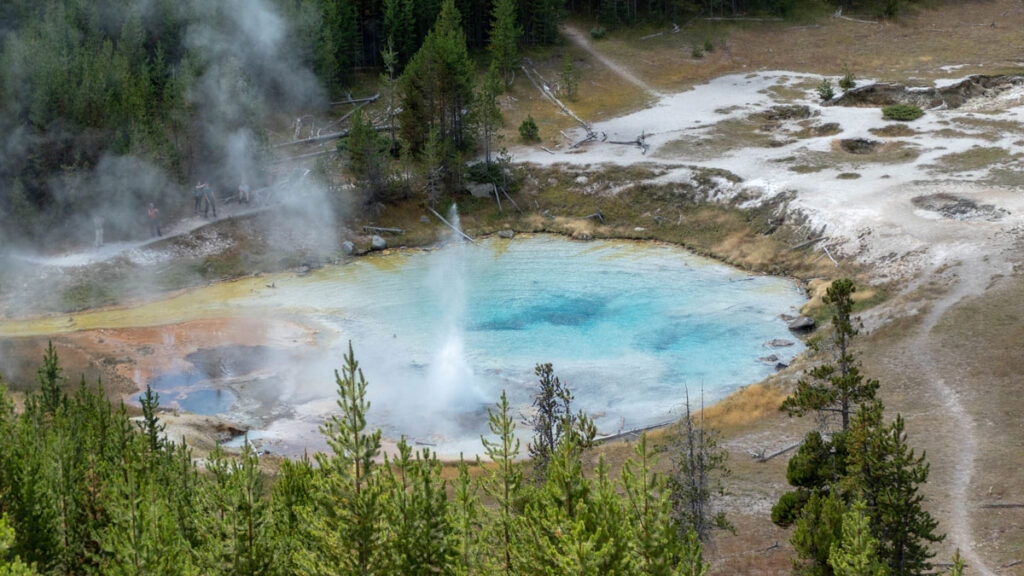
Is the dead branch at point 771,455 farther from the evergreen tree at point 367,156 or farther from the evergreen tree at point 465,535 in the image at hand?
the evergreen tree at point 367,156

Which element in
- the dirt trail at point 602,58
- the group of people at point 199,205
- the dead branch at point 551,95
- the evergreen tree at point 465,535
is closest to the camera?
the evergreen tree at point 465,535

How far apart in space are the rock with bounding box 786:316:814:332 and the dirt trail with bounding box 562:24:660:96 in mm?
39172

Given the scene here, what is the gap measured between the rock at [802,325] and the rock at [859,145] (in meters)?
23.6

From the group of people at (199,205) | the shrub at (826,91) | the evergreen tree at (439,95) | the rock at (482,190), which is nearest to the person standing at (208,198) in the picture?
the group of people at (199,205)

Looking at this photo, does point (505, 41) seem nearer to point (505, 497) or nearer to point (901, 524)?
point (901, 524)

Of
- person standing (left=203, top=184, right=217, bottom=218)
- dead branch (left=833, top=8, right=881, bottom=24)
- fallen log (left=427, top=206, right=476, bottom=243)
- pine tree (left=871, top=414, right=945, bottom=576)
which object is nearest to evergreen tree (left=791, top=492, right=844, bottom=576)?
pine tree (left=871, top=414, right=945, bottom=576)

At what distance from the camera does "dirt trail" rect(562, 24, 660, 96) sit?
283 feet

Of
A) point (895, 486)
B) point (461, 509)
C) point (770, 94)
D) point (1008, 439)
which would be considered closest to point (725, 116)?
point (770, 94)

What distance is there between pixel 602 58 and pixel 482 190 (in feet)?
88.0

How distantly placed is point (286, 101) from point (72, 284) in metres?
28.2

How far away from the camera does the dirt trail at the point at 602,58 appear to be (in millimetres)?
86350

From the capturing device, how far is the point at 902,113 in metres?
72.2

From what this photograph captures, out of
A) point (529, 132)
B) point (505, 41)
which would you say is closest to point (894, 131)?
point (529, 132)

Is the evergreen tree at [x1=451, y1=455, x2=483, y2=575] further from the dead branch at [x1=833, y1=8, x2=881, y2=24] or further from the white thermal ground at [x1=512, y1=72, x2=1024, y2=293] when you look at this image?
the dead branch at [x1=833, y1=8, x2=881, y2=24]
